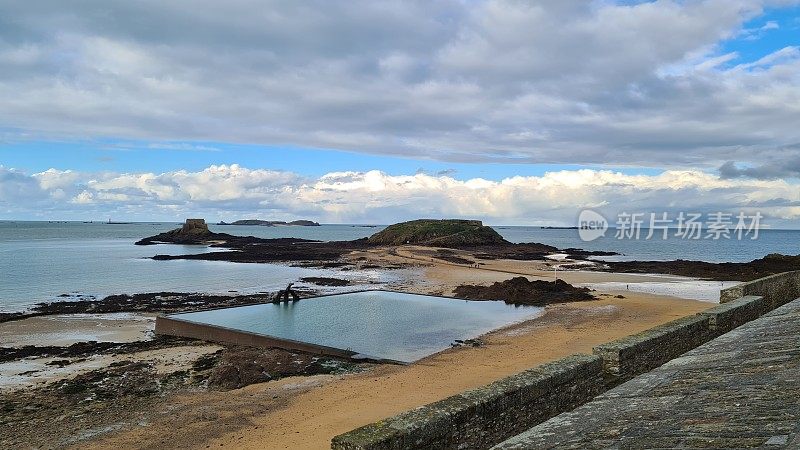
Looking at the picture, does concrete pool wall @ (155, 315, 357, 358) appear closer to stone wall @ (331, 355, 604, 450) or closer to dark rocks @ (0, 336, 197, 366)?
dark rocks @ (0, 336, 197, 366)

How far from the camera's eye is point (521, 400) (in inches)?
208

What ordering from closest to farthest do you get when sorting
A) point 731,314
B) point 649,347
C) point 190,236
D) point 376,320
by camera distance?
point 649,347, point 731,314, point 376,320, point 190,236

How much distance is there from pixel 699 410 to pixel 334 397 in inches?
359

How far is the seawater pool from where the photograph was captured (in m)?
15.9

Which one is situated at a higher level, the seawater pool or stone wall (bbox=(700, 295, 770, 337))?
stone wall (bbox=(700, 295, 770, 337))

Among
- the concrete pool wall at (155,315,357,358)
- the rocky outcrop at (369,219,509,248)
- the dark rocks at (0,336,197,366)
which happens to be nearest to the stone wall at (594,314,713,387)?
the concrete pool wall at (155,315,357,358)

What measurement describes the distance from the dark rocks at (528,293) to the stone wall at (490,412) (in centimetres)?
1966

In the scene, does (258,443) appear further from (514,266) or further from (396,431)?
(514,266)

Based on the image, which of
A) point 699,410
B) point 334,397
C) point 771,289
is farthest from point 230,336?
point 699,410

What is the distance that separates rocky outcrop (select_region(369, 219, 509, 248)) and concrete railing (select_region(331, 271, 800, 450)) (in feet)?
248

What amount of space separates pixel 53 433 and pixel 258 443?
4.07 m

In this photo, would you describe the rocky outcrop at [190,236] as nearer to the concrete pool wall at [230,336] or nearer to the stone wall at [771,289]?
the concrete pool wall at [230,336]

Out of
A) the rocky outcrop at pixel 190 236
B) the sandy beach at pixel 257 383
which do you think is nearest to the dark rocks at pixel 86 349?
the sandy beach at pixel 257 383

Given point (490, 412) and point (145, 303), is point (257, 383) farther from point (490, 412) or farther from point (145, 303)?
point (145, 303)
